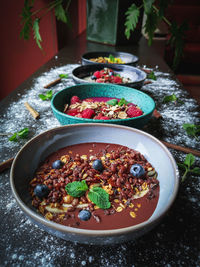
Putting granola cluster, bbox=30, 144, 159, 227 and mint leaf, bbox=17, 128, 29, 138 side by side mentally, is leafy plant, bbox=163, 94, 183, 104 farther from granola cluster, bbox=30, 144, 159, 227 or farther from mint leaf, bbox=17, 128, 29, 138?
mint leaf, bbox=17, 128, 29, 138

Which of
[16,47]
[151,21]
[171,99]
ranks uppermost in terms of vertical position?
[151,21]

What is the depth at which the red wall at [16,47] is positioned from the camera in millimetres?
2164

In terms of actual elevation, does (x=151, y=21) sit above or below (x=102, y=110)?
above

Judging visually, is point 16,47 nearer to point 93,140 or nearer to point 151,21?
point 151,21

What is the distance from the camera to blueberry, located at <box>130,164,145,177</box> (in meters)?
0.48

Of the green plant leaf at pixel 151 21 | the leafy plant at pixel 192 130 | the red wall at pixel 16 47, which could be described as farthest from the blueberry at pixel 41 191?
the red wall at pixel 16 47

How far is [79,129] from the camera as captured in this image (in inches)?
23.2

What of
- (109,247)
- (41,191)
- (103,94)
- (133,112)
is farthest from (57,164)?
(103,94)

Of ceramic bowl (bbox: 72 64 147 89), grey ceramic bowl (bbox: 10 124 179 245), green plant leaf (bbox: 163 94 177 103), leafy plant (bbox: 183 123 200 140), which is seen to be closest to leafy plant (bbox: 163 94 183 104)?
green plant leaf (bbox: 163 94 177 103)

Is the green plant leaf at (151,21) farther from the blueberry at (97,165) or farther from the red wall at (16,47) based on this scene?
the red wall at (16,47)

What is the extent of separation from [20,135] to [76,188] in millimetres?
362

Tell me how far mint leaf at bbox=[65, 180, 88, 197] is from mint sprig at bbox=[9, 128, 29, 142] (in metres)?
0.34

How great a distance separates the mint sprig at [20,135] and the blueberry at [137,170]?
0.40m

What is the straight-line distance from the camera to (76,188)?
0.43 m
